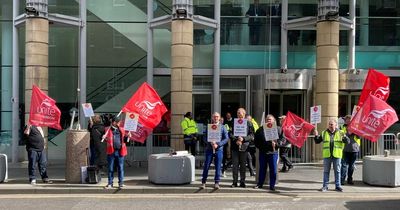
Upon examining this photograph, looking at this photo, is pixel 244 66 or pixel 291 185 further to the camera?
pixel 244 66

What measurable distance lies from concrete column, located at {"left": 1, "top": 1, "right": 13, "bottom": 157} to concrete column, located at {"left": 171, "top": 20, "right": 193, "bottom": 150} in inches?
271

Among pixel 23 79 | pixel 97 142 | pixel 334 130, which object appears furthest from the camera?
pixel 23 79

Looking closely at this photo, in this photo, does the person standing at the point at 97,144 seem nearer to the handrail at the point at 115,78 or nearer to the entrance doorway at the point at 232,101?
the handrail at the point at 115,78

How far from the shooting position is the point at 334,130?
41.8ft

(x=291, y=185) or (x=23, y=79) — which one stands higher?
(x=23, y=79)

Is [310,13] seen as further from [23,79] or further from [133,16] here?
[23,79]

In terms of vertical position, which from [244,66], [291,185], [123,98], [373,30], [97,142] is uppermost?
[373,30]

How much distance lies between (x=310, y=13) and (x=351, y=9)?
1.56 meters

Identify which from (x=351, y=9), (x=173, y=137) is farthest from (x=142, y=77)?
(x=351, y=9)

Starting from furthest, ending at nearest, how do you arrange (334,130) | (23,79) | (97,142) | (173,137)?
(23,79)
(173,137)
(97,142)
(334,130)

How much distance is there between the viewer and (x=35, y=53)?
18.1 metres

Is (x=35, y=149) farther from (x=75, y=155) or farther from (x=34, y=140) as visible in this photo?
(x=75, y=155)

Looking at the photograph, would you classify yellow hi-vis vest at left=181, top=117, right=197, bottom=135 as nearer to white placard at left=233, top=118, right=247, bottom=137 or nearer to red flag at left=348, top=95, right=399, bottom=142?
white placard at left=233, top=118, right=247, bottom=137

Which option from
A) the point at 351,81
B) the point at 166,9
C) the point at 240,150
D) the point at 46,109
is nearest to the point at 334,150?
the point at 240,150
